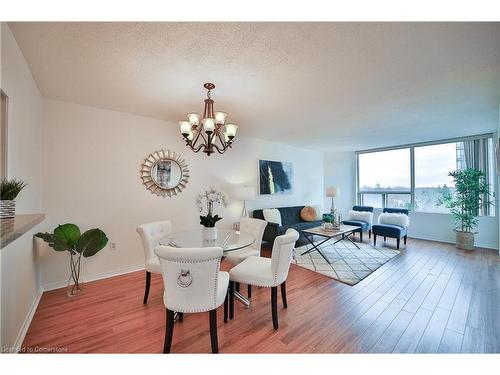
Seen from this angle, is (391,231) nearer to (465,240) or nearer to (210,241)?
(465,240)

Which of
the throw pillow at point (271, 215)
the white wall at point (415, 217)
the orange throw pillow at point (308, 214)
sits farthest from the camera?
the orange throw pillow at point (308, 214)

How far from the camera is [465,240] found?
14.1 ft

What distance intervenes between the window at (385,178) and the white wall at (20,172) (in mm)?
7238

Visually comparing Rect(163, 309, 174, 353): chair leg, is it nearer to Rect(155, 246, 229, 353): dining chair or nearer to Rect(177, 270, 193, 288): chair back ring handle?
Rect(155, 246, 229, 353): dining chair

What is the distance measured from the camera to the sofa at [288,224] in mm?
4105

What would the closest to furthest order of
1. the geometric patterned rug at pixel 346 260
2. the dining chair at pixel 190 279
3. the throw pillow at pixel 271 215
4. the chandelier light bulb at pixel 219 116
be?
1. the dining chair at pixel 190 279
2. the chandelier light bulb at pixel 219 116
3. the geometric patterned rug at pixel 346 260
4. the throw pillow at pixel 271 215

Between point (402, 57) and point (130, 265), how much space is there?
4225mm

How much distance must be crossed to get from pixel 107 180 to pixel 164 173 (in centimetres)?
80

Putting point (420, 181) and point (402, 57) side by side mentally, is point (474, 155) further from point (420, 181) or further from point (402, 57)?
point (402, 57)

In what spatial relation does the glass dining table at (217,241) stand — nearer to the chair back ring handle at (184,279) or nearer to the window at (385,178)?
the chair back ring handle at (184,279)

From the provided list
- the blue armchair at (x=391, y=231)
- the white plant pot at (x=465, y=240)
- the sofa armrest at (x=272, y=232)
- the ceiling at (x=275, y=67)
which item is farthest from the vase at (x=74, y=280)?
the white plant pot at (x=465, y=240)

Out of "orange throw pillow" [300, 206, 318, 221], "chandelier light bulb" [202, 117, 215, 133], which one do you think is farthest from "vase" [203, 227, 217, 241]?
"orange throw pillow" [300, 206, 318, 221]
